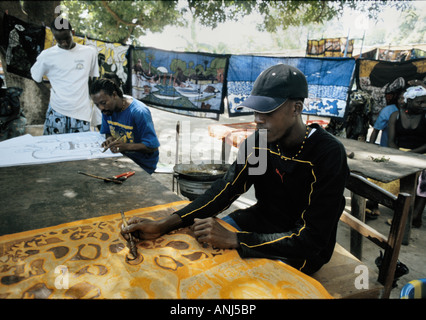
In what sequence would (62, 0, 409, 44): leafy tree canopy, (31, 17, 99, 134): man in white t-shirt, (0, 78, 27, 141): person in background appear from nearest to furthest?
(31, 17, 99, 134): man in white t-shirt, (0, 78, 27, 141): person in background, (62, 0, 409, 44): leafy tree canopy

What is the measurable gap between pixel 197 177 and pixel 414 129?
122 inches

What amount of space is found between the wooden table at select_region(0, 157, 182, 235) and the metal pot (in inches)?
24.1

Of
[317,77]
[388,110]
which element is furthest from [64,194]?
[317,77]

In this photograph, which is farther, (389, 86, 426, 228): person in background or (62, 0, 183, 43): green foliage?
(62, 0, 183, 43): green foliage

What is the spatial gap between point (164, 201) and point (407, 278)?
2340 millimetres

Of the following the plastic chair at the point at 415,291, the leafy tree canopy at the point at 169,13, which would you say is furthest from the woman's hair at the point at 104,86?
the leafy tree canopy at the point at 169,13

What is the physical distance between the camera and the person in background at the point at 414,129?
3350 mm

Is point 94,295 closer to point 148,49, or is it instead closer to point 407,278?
point 407,278

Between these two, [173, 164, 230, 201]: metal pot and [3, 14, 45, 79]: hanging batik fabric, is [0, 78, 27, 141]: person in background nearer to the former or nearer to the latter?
[3, 14, 45, 79]: hanging batik fabric

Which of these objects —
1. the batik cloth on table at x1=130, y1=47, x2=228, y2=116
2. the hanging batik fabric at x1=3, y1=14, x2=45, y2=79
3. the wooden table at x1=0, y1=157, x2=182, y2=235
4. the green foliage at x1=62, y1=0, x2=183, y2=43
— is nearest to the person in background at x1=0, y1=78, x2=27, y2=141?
the hanging batik fabric at x1=3, y1=14, x2=45, y2=79

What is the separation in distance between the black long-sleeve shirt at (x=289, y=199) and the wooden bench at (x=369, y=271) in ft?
0.30

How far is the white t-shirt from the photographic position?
3.24m

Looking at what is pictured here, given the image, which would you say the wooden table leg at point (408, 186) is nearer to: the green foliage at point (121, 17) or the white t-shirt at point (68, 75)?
the white t-shirt at point (68, 75)
